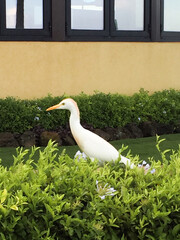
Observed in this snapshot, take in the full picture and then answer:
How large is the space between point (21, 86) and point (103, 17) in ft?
6.97

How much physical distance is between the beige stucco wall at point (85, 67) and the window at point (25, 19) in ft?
0.66

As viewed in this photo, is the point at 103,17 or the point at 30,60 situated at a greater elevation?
the point at 103,17

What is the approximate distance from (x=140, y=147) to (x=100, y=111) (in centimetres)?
102

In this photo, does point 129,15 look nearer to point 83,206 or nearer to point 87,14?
point 87,14

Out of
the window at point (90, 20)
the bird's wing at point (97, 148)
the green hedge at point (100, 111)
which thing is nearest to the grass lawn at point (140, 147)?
the green hedge at point (100, 111)

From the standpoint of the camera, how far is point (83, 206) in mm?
3457

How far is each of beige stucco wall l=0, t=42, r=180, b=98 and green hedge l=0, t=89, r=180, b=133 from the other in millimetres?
267

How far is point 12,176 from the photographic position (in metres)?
3.59

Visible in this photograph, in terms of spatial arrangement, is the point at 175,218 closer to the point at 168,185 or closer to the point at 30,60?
the point at 168,185

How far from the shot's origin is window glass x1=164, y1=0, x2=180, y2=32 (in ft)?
40.0

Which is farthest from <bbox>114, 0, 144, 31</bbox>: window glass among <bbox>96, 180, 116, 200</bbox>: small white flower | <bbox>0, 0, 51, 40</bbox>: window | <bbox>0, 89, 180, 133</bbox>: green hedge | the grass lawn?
<bbox>96, 180, 116, 200</bbox>: small white flower

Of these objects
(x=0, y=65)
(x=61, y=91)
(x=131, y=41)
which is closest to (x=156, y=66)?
(x=131, y=41)

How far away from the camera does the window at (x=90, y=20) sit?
10.8 metres

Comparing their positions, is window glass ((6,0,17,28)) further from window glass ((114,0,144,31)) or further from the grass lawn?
the grass lawn
